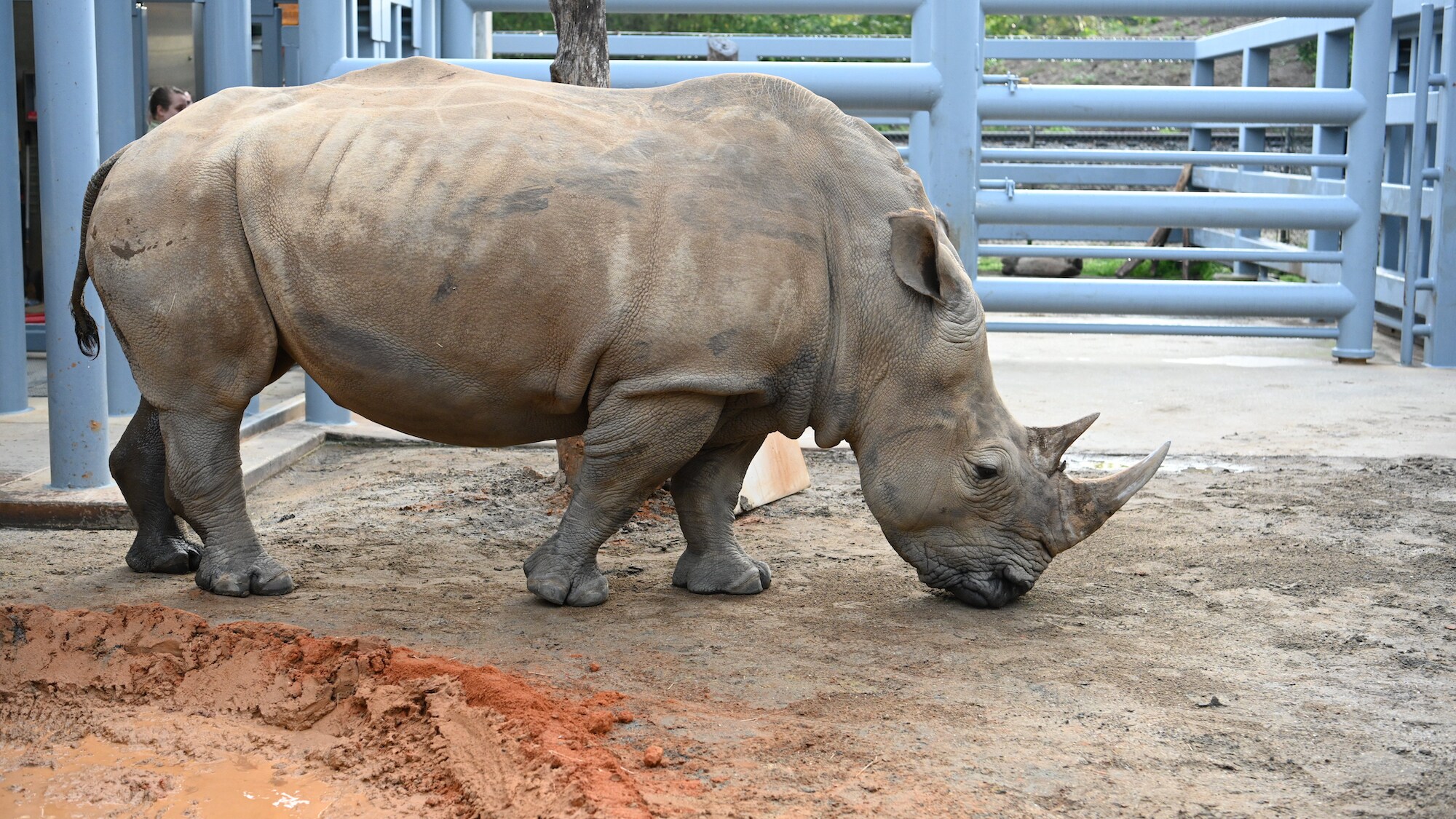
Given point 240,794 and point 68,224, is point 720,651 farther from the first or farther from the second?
point 68,224

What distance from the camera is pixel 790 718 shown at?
3.71 metres

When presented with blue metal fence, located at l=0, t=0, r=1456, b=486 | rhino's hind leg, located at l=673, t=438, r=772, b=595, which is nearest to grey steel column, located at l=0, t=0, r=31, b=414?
→ blue metal fence, located at l=0, t=0, r=1456, b=486

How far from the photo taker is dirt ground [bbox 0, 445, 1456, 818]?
129 inches

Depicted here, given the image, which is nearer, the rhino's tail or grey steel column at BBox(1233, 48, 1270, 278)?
the rhino's tail

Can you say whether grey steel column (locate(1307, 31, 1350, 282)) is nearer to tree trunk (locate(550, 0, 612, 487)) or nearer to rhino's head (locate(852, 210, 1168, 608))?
tree trunk (locate(550, 0, 612, 487))

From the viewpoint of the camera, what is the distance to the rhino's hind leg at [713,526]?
4.98 meters

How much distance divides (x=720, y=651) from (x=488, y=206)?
4.89 ft

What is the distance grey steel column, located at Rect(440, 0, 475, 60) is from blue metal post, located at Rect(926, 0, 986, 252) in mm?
3128

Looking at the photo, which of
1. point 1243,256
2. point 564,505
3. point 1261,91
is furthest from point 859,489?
point 1243,256

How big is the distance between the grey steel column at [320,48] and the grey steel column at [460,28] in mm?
1890

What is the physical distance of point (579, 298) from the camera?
4336 millimetres

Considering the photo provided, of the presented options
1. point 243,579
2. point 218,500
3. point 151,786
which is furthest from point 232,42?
point 151,786

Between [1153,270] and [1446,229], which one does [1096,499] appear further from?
[1153,270]

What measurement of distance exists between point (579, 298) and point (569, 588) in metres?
0.98
